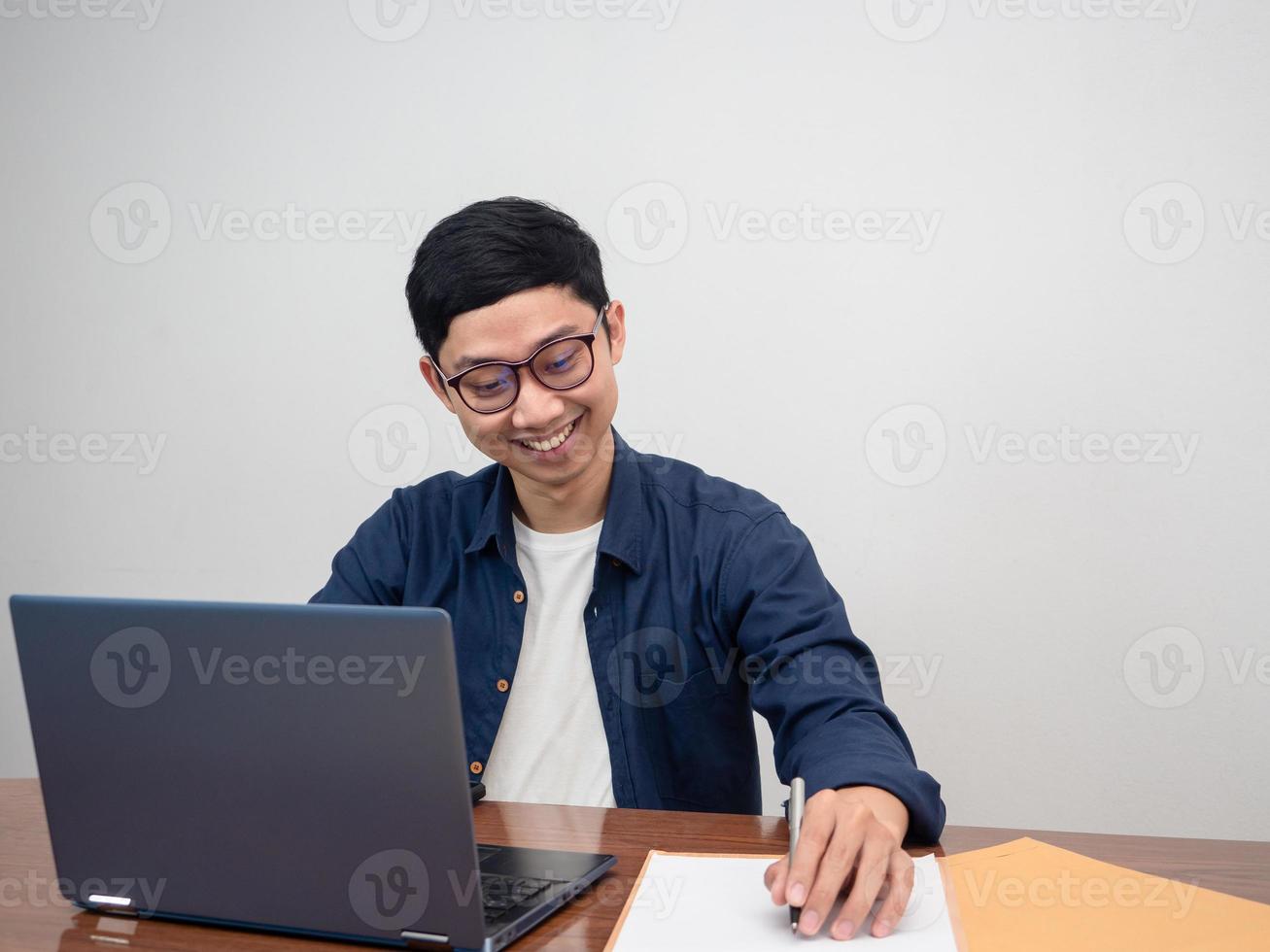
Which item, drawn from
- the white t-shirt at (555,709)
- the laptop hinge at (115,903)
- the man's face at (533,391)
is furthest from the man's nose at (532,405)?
the laptop hinge at (115,903)

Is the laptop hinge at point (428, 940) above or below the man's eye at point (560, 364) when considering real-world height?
below

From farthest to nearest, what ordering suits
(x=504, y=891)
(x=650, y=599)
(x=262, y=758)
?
(x=650, y=599), (x=504, y=891), (x=262, y=758)

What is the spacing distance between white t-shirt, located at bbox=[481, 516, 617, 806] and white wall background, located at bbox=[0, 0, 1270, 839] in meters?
0.92

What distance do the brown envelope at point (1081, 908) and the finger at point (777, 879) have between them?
0.14m

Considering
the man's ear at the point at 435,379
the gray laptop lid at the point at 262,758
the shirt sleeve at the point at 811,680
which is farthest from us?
the man's ear at the point at 435,379

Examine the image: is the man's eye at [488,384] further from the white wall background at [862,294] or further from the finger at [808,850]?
the white wall background at [862,294]

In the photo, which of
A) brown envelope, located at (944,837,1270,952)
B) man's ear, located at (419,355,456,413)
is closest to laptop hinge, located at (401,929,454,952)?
brown envelope, located at (944,837,1270,952)

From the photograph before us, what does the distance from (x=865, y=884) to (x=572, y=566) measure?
80 cm

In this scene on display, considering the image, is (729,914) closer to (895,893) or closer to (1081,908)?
(895,893)

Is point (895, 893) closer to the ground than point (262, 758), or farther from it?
closer to the ground

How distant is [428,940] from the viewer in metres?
0.87

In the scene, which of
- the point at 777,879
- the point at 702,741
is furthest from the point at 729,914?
the point at 702,741

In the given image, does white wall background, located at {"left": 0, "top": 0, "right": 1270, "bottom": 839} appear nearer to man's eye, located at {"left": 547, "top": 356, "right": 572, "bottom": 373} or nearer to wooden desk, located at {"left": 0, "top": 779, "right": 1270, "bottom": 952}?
man's eye, located at {"left": 547, "top": 356, "right": 572, "bottom": 373}

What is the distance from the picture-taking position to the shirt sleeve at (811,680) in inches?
43.4
